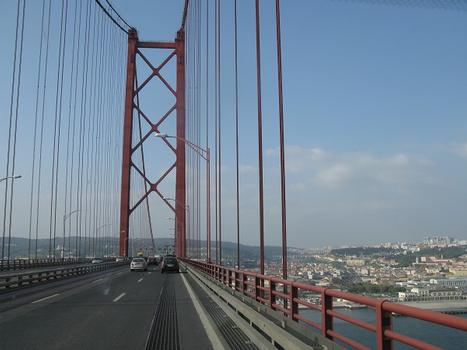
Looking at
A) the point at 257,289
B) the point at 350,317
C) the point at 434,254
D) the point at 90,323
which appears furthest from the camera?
the point at 257,289

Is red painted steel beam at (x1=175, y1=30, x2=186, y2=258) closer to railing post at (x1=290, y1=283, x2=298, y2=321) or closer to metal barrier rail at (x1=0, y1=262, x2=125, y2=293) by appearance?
metal barrier rail at (x1=0, y1=262, x2=125, y2=293)

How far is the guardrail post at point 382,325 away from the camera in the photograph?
14.4ft

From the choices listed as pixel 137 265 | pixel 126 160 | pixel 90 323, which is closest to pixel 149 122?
pixel 126 160

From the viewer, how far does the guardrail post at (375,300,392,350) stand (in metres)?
4.38

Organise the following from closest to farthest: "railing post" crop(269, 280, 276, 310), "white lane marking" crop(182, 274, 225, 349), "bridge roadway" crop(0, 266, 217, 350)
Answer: "white lane marking" crop(182, 274, 225, 349) < "bridge roadway" crop(0, 266, 217, 350) < "railing post" crop(269, 280, 276, 310)

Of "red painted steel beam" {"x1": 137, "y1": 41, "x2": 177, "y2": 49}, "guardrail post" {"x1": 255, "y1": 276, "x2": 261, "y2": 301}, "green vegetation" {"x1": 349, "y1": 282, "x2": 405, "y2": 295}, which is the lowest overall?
"guardrail post" {"x1": 255, "y1": 276, "x2": 261, "y2": 301}

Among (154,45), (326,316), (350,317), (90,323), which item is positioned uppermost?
(154,45)

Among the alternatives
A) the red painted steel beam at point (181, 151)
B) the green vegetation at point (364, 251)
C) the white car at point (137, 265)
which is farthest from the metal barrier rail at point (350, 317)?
the red painted steel beam at point (181, 151)

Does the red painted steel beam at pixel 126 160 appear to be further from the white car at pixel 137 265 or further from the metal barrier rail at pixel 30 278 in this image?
the metal barrier rail at pixel 30 278

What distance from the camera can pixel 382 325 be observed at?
4.39 meters

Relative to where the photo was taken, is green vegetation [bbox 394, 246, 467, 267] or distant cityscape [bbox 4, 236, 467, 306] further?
green vegetation [bbox 394, 246, 467, 267]

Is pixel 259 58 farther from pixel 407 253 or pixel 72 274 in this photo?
pixel 72 274

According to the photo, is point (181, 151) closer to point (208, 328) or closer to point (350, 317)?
point (208, 328)

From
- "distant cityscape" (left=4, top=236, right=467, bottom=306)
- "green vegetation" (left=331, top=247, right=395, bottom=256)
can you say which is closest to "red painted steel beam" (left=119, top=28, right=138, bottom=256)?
"distant cityscape" (left=4, top=236, right=467, bottom=306)
